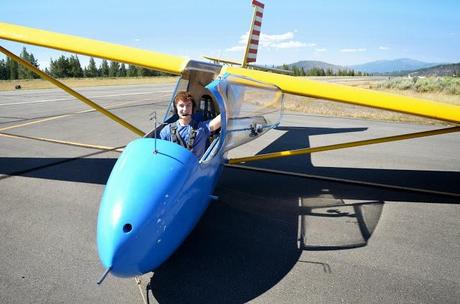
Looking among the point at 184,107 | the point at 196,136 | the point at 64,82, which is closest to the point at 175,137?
the point at 196,136

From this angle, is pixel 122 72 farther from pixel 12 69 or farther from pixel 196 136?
pixel 196 136

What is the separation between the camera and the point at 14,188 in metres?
5.92

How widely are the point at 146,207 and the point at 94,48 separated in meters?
4.42

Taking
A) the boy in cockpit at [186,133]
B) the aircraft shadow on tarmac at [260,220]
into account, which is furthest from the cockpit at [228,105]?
the aircraft shadow on tarmac at [260,220]

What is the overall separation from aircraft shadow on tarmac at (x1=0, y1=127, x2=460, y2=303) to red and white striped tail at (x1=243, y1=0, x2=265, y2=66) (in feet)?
16.9

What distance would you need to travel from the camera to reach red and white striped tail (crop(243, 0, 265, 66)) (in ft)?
40.0

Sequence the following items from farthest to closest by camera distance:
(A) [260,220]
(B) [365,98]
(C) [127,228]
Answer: (B) [365,98]
(A) [260,220]
(C) [127,228]

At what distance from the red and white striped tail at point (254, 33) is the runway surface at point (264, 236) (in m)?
5.22

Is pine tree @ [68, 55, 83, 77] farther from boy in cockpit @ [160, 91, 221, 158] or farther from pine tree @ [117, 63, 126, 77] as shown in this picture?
boy in cockpit @ [160, 91, 221, 158]

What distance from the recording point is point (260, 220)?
5.02m

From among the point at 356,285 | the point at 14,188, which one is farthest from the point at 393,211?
the point at 14,188

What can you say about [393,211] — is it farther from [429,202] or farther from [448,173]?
[448,173]

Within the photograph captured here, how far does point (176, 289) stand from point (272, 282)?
38.9 inches

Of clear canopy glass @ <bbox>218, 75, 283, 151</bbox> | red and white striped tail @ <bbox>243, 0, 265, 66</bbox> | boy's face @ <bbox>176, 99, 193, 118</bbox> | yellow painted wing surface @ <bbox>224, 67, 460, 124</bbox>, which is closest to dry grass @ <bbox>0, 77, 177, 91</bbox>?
red and white striped tail @ <bbox>243, 0, 265, 66</bbox>
